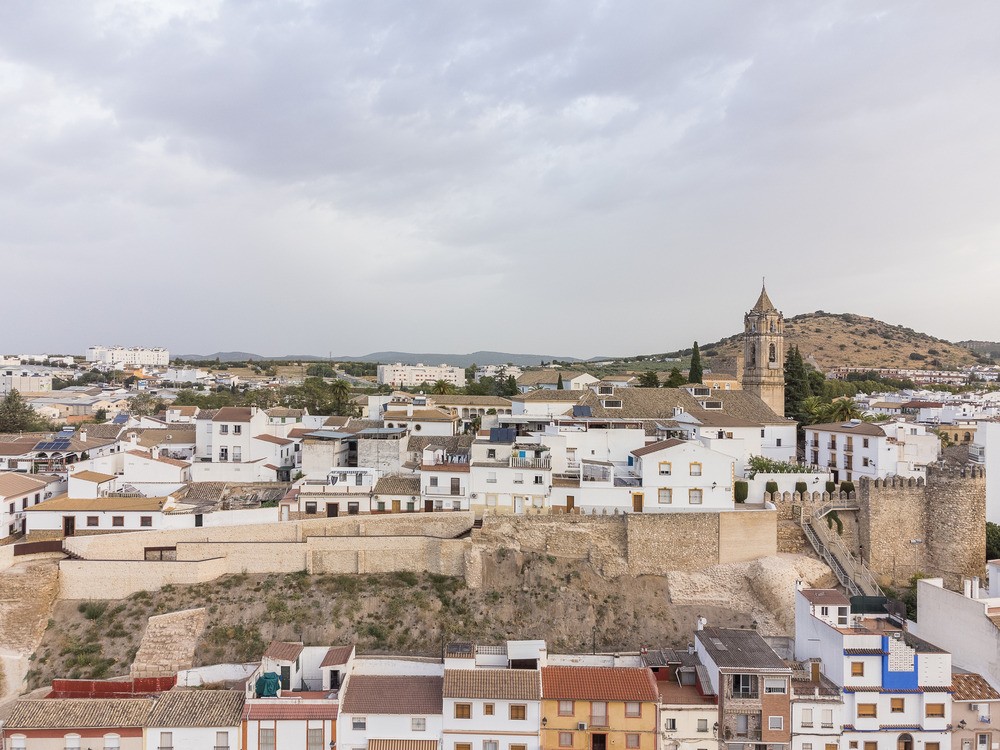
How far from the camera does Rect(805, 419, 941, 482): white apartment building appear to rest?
34.2m

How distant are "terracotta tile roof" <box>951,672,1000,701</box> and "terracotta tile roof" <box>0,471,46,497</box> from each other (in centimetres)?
3680

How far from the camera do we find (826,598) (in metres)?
22.4

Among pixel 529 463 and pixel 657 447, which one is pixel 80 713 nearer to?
pixel 529 463

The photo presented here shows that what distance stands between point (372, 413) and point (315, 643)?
26852 mm

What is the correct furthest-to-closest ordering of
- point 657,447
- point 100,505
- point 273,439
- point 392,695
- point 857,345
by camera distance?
point 857,345
point 273,439
point 657,447
point 100,505
point 392,695

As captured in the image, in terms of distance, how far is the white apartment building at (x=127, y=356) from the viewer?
17912cm

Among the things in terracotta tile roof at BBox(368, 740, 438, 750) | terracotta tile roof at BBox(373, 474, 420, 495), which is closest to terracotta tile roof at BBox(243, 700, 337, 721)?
terracotta tile roof at BBox(368, 740, 438, 750)

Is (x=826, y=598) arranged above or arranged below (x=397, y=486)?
below

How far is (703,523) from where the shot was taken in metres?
29.7

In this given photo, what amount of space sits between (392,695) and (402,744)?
141cm

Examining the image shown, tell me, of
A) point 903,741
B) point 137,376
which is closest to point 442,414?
point 903,741

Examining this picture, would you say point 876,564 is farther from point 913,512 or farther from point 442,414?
point 442,414

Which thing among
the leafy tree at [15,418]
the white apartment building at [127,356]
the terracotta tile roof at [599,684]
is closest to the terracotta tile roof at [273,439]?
the terracotta tile roof at [599,684]

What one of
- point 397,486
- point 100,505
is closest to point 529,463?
point 397,486
